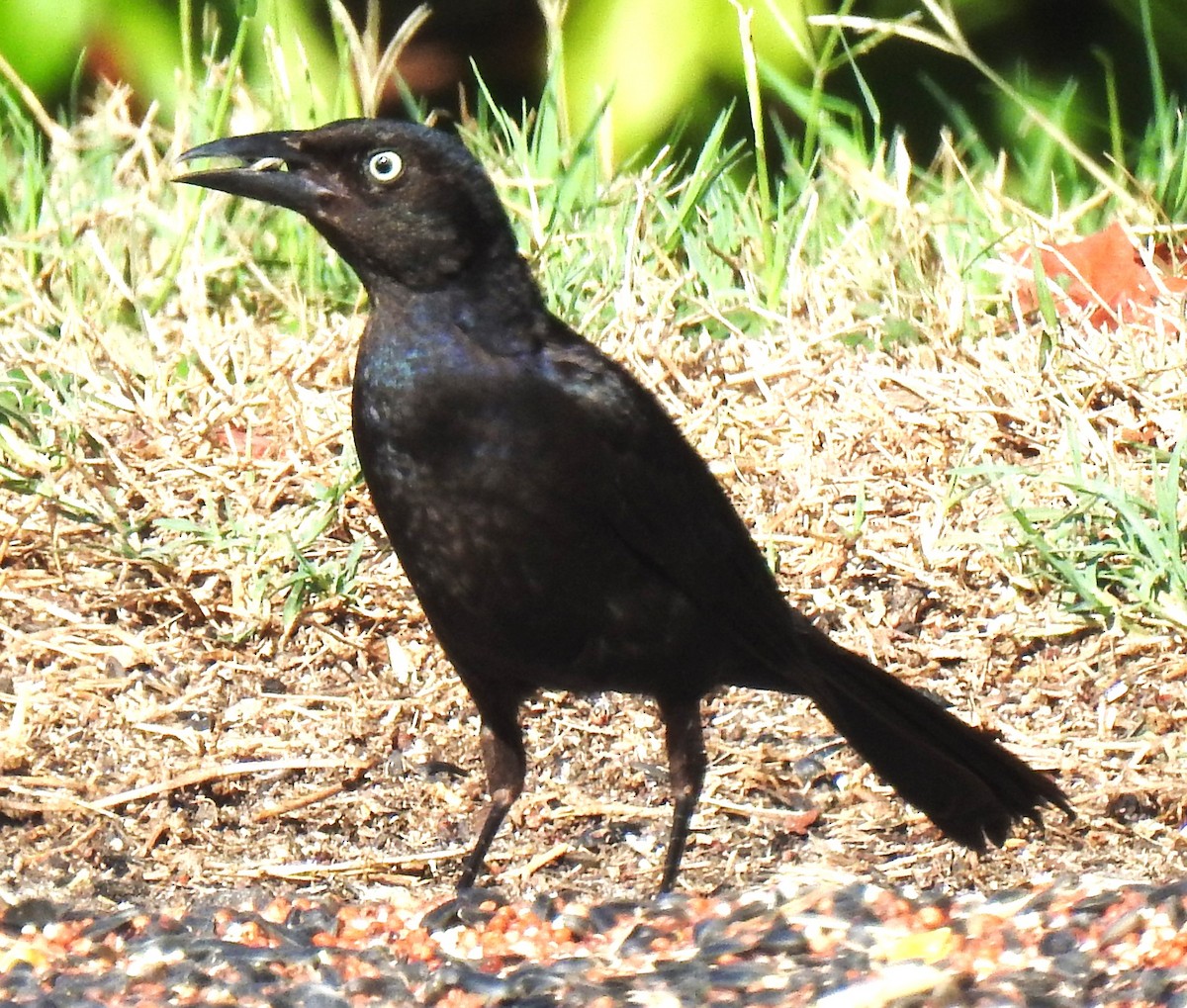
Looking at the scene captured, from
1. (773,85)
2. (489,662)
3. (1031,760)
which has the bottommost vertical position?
(1031,760)

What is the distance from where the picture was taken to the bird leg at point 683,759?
353 cm

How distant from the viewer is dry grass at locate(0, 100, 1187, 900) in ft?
11.9

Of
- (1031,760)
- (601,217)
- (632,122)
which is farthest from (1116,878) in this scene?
(632,122)

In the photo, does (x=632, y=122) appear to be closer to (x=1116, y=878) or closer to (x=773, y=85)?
(x=773, y=85)

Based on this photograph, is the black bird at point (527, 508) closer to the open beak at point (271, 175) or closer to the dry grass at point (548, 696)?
the open beak at point (271, 175)

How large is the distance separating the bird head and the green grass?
81 cm

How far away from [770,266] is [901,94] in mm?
1649

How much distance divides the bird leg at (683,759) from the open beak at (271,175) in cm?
105

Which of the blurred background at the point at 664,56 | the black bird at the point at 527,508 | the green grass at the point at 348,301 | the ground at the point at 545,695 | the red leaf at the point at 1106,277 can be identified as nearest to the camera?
the black bird at the point at 527,508

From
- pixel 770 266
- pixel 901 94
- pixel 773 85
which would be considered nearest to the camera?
pixel 770 266

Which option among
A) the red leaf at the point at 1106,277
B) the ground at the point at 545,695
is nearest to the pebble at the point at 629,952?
the ground at the point at 545,695

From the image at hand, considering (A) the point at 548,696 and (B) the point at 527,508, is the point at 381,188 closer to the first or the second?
(B) the point at 527,508

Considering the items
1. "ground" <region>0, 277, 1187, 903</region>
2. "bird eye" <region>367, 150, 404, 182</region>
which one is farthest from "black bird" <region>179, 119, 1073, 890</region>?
"ground" <region>0, 277, 1187, 903</region>

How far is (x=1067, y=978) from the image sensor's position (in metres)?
2.69
